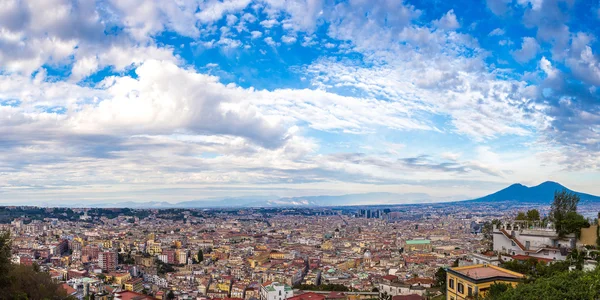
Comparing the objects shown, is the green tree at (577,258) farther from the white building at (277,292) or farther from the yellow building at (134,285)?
the yellow building at (134,285)

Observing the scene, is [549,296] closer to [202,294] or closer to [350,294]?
[350,294]

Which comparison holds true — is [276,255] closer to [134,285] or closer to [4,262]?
[134,285]

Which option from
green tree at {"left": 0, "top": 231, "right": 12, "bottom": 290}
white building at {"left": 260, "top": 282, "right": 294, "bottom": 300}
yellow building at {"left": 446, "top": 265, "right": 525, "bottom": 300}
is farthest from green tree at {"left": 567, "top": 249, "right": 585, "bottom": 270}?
white building at {"left": 260, "top": 282, "right": 294, "bottom": 300}

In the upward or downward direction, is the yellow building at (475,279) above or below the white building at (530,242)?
below

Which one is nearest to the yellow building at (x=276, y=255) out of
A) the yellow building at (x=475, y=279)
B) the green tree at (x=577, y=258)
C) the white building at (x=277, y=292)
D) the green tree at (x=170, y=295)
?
the green tree at (x=170, y=295)

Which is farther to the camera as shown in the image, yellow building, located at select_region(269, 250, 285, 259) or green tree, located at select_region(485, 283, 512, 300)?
yellow building, located at select_region(269, 250, 285, 259)

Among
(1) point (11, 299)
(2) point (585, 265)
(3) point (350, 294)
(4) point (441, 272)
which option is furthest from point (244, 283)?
(2) point (585, 265)

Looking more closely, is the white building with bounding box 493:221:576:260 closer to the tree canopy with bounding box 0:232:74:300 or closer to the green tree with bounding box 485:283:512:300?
the green tree with bounding box 485:283:512:300
